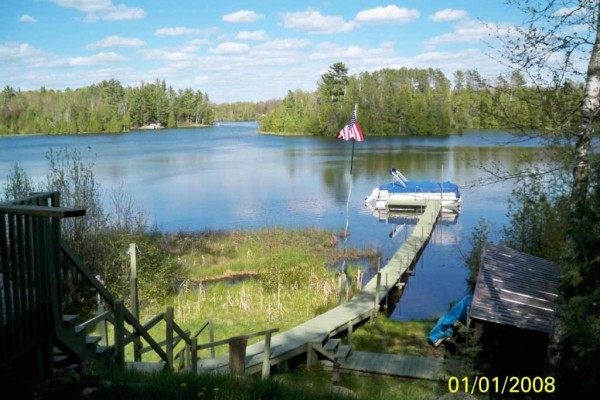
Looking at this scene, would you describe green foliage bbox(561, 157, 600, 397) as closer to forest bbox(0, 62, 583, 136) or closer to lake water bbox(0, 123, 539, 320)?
lake water bbox(0, 123, 539, 320)

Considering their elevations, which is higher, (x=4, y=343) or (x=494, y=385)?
(x=4, y=343)

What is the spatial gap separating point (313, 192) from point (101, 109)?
100m

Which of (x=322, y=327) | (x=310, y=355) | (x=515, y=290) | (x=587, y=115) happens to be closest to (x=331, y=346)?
(x=310, y=355)

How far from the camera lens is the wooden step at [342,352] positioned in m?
11.0

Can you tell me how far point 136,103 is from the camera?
13550cm

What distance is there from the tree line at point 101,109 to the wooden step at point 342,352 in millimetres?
115349

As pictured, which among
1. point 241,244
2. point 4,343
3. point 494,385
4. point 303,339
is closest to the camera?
point 4,343

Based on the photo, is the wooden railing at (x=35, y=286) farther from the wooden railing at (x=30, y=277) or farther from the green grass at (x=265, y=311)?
the green grass at (x=265, y=311)

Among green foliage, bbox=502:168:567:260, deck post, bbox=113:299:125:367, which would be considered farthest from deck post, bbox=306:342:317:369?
green foliage, bbox=502:168:567:260

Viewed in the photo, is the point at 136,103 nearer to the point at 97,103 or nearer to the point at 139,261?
the point at 97,103

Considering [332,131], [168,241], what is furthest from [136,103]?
[168,241]

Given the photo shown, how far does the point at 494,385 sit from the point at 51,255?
7.24 m

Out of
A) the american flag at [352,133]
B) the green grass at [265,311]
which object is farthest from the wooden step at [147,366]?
the american flag at [352,133]

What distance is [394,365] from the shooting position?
10.9m
